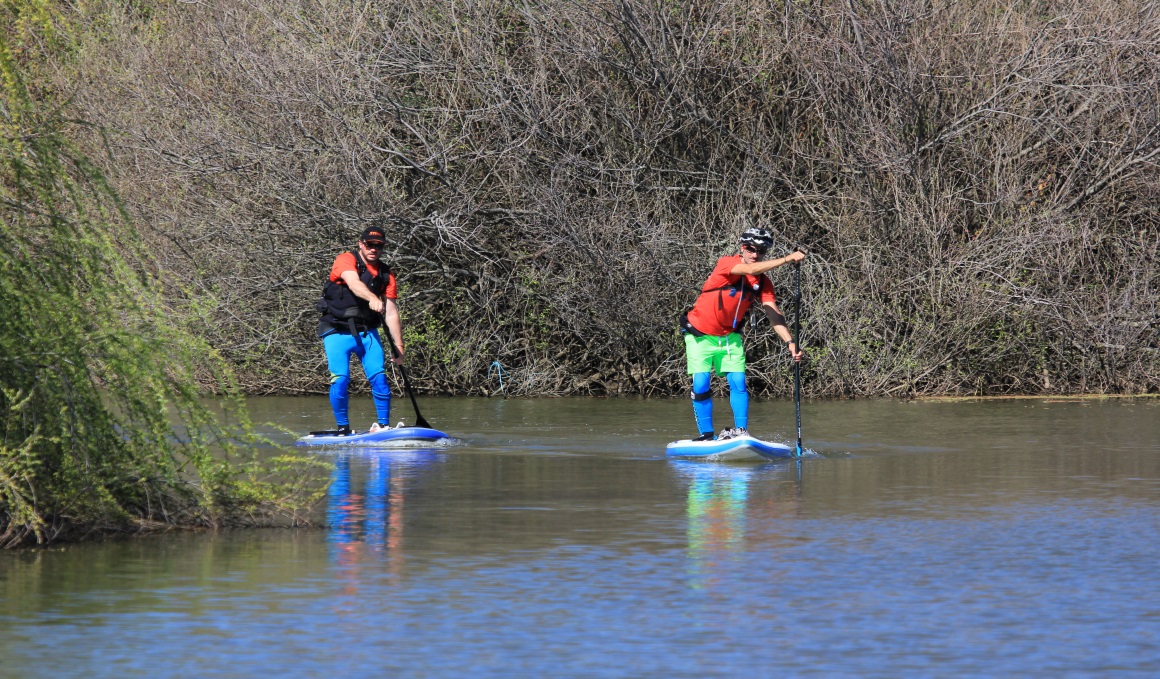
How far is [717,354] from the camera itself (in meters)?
15.2

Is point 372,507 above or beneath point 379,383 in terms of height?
beneath

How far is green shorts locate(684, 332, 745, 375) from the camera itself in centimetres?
1518

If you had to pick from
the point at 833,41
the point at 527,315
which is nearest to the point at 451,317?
the point at 527,315

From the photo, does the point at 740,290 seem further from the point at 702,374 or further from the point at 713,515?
the point at 713,515

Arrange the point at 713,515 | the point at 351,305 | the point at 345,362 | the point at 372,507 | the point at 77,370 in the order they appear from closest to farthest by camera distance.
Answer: the point at 77,370, the point at 713,515, the point at 372,507, the point at 351,305, the point at 345,362

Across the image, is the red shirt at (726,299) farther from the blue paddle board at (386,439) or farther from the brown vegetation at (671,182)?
the brown vegetation at (671,182)

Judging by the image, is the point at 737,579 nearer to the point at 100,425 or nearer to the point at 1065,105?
the point at 100,425

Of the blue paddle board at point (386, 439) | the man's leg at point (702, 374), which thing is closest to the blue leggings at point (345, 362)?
the blue paddle board at point (386, 439)

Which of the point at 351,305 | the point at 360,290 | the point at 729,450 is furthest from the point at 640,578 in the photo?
the point at 351,305

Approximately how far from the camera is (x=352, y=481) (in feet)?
43.5

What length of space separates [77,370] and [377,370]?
7.26 meters

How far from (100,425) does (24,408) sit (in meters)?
0.45

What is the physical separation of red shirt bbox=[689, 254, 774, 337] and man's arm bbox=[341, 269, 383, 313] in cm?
287

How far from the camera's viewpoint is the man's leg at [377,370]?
16.7m
